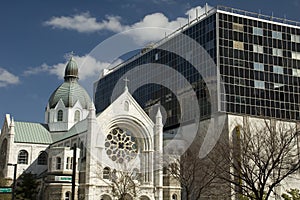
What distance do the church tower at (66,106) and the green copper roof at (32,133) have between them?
2094 millimetres

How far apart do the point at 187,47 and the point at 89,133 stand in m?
25.7

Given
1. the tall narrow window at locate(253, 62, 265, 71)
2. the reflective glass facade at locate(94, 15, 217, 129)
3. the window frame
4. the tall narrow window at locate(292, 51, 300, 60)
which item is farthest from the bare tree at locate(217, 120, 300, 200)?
the window frame

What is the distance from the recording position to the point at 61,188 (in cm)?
5953

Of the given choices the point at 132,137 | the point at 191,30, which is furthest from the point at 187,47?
the point at 132,137

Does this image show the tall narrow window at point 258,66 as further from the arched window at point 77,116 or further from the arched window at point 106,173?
the arched window at point 77,116

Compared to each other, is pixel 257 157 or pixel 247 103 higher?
pixel 247 103

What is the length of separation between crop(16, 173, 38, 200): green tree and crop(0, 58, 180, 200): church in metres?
1.30

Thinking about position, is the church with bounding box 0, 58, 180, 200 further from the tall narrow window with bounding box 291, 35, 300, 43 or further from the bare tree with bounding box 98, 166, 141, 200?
the tall narrow window with bounding box 291, 35, 300, 43

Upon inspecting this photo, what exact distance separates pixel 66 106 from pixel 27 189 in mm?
23180

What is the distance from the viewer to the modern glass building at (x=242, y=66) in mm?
69312

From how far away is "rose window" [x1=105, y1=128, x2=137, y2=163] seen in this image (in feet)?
207

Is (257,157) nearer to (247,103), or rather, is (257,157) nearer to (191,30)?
(247,103)

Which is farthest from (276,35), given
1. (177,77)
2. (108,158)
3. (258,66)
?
(108,158)

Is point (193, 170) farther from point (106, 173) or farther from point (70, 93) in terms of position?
point (70, 93)
